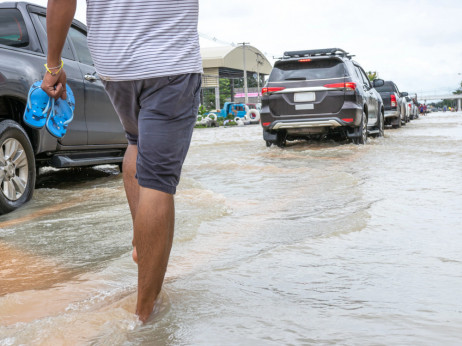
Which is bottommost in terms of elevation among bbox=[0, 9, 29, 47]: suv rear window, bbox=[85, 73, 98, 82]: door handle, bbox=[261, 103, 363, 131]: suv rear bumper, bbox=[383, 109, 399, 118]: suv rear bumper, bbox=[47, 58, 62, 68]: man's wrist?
bbox=[383, 109, 399, 118]: suv rear bumper

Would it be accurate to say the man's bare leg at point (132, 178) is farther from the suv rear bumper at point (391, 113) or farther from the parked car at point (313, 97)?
the suv rear bumper at point (391, 113)

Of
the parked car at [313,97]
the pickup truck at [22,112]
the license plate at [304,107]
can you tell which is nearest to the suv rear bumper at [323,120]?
the parked car at [313,97]

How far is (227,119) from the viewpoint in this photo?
124 ft

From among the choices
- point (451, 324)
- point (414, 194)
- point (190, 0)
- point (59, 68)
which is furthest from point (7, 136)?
point (451, 324)

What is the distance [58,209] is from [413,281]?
321 cm

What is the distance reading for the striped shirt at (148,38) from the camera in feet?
7.82

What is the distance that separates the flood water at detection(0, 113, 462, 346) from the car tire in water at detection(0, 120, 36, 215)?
0.17 meters

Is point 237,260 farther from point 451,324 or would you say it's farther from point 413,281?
point 451,324

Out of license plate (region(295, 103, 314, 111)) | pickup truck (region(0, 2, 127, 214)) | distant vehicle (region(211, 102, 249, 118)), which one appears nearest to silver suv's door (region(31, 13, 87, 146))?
pickup truck (region(0, 2, 127, 214))

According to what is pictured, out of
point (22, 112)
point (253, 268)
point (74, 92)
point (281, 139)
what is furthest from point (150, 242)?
point (281, 139)

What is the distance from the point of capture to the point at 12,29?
19.3ft

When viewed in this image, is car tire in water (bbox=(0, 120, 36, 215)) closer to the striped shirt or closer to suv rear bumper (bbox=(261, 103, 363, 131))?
the striped shirt

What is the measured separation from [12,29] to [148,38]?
13.1 ft

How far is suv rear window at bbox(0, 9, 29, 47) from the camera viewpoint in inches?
228
